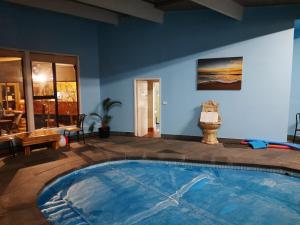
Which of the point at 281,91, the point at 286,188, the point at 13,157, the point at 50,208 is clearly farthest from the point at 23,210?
the point at 281,91

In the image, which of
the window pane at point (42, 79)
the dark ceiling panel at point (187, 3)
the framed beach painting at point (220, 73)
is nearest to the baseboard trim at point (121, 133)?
the window pane at point (42, 79)

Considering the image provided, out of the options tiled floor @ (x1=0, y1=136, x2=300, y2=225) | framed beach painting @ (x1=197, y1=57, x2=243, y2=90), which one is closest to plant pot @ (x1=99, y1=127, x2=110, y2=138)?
tiled floor @ (x1=0, y1=136, x2=300, y2=225)

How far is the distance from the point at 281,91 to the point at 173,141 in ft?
10.8

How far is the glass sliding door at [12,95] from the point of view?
20.2 ft

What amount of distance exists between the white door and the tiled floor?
0.82m

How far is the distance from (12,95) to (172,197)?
5295 millimetres

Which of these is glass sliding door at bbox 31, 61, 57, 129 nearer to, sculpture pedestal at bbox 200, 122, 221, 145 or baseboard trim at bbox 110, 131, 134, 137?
baseboard trim at bbox 110, 131, 134, 137

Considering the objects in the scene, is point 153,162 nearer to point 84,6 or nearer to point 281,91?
point 281,91

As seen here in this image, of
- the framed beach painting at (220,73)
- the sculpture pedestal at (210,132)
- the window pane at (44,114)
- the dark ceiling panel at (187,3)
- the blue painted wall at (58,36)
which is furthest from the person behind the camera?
the window pane at (44,114)

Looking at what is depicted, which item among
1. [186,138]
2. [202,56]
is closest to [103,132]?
[186,138]

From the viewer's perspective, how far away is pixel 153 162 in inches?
222

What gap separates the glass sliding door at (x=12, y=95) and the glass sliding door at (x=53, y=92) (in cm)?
36

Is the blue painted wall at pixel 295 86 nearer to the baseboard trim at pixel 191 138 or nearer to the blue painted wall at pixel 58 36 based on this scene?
the baseboard trim at pixel 191 138

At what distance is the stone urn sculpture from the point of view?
250 inches
